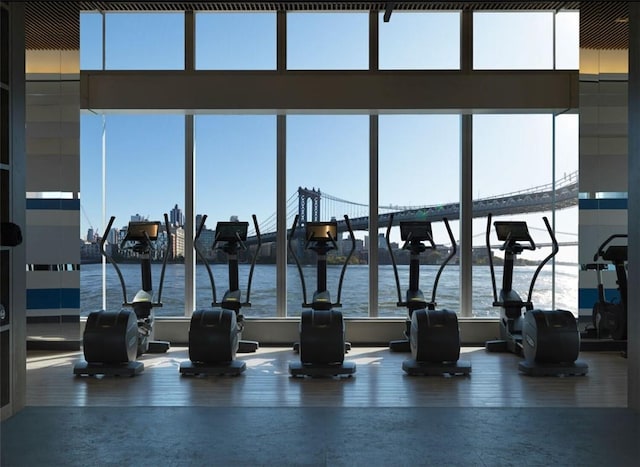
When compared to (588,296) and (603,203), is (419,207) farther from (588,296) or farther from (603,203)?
(588,296)

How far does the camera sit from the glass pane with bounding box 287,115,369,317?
7328 mm

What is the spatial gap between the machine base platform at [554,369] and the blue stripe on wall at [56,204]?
16.8 feet

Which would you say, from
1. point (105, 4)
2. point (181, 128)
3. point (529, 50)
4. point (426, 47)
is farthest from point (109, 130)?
point (529, 50)

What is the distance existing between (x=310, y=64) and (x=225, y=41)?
1122mm

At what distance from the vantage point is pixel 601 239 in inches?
254

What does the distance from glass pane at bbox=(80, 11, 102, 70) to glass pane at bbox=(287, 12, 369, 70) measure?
7.73ft

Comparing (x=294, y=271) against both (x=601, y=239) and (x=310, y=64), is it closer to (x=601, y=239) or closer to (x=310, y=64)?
(x=310, y=64)

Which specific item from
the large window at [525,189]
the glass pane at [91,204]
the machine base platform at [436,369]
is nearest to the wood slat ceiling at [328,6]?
the glass pane at [91,204]

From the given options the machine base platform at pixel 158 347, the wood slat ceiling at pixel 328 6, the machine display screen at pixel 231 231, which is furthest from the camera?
the machine base platform at pixel 158 347

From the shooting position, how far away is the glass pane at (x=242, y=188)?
7.29 meters

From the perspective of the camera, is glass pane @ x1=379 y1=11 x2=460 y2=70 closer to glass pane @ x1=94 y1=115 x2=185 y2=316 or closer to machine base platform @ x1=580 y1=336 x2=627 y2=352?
glass pane @ x1=94 y1=115 x2=185 y2=316

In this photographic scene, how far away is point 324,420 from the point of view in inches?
153

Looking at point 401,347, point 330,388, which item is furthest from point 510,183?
point 330,388

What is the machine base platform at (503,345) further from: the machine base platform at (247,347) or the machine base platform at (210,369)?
the machine base platform at (210,369)
